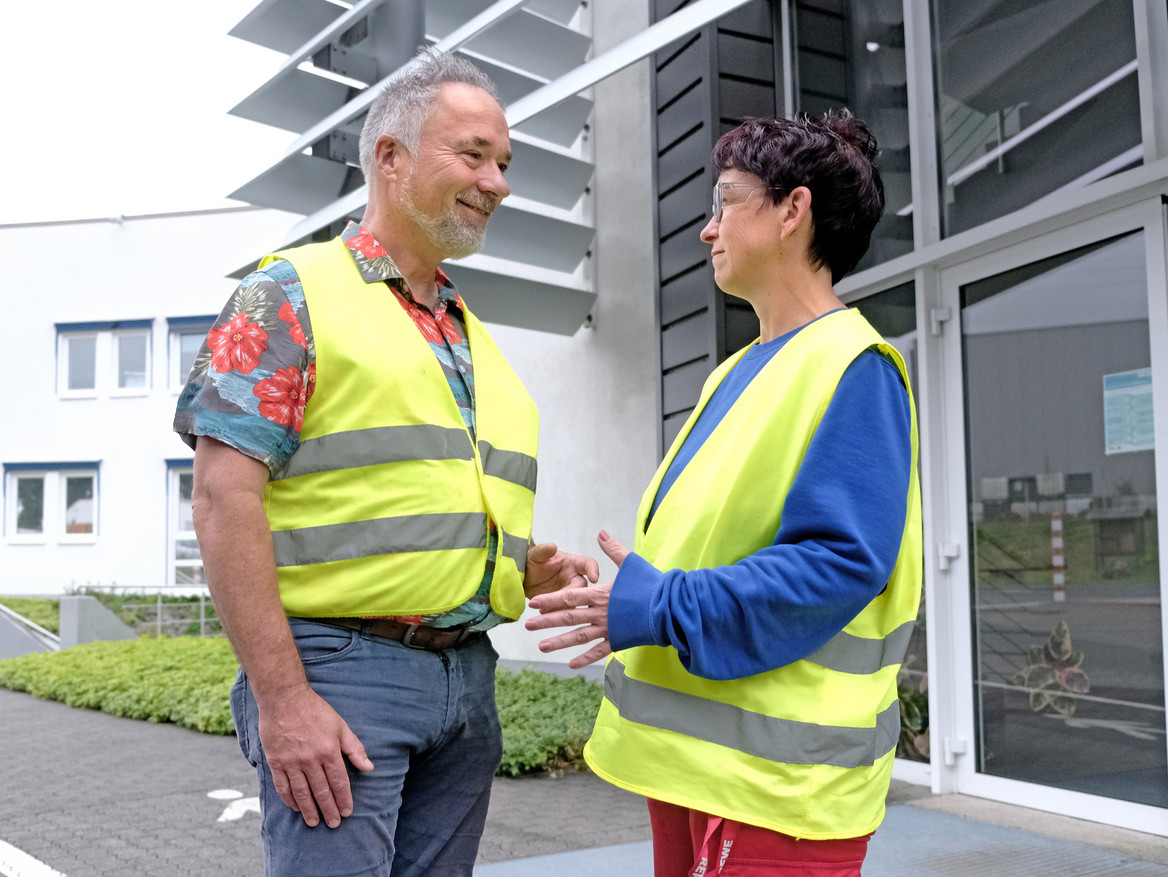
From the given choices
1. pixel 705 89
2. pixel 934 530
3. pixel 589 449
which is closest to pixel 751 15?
pixel 705 89

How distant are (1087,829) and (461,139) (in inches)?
149

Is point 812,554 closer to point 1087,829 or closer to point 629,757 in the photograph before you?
point 629,757

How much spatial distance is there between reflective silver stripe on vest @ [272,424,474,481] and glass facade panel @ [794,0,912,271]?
4.04 meters

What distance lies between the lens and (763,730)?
4.76 feet

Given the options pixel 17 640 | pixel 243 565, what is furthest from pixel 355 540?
pixel 17 640

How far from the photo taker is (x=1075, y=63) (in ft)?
14.0

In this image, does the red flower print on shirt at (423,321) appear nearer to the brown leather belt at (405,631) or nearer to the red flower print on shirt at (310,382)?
the red flower print on shirt at (310,382)

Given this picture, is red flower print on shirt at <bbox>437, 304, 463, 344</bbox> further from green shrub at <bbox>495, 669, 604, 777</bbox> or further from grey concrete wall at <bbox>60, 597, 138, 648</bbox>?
grey concrete wall at <bbox>60, 597, 138, 648</bbox>

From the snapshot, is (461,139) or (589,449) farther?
(589,449)

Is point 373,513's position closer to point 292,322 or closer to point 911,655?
point 292,322

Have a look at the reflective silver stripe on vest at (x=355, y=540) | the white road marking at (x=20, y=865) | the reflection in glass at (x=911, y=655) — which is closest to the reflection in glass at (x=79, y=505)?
the white road marking at (x=20, y=865)

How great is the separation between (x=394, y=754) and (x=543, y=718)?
5.09 metres

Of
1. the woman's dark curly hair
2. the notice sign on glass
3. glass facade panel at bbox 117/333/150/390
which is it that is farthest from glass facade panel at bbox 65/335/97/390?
the woman's dark curly hair

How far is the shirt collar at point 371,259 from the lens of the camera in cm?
179
